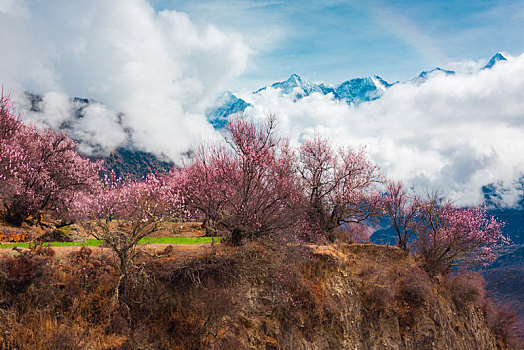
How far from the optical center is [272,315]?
19297mm

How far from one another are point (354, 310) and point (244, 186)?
12.6m

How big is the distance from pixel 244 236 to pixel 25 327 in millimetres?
12151

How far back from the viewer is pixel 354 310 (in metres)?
23.7

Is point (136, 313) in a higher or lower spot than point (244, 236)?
lower

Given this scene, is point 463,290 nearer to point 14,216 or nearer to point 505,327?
point 505,327

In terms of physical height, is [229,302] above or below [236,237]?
below

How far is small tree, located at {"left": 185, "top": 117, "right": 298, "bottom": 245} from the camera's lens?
21.1 meters

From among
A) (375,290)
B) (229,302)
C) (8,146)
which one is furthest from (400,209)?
(8,146)

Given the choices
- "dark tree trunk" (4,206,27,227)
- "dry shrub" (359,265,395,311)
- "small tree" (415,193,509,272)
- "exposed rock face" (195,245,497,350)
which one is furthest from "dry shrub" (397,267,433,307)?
"dark tree trunk" (4,206,27,227)

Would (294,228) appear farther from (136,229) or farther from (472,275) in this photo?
(472,275)

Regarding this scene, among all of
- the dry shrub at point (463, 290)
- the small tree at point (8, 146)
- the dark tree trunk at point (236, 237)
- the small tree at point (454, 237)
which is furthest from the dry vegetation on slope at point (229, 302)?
the small tree at point (8, 146)

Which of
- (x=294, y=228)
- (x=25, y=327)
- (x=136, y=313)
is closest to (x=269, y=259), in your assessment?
(x=294, y=228)

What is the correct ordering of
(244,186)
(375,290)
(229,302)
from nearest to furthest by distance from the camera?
(229,302) < (244,186) < (375,290)

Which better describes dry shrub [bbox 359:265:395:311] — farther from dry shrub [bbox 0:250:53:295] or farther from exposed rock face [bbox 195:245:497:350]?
dry shrub [bbox 0:250:53:295]
